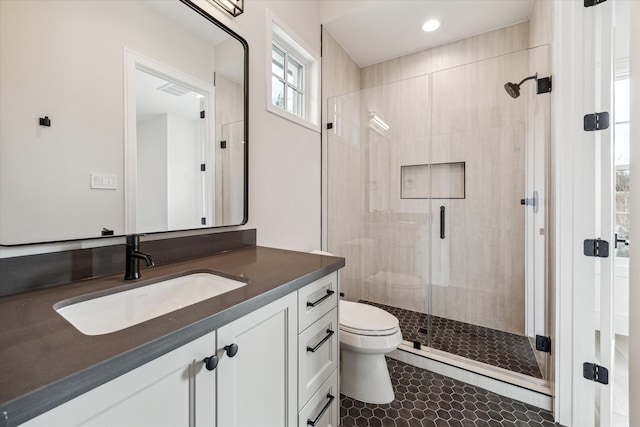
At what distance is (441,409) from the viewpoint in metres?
1.53

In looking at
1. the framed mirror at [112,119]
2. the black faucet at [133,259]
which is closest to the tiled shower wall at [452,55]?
the framed mirror at [112,119]

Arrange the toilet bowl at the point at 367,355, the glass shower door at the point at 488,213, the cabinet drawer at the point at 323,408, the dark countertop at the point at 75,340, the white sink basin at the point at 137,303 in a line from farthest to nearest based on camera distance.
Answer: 1. the glass shower door at the point at 488,213
2. the toilet bowl at the point at 367,355
3. the cabinet drawer at the point at 323,408
4. the white sink basin at the point at 137,303
5. the dark countertop at the point at 75,340

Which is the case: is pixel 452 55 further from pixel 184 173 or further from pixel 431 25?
pixel 184 173

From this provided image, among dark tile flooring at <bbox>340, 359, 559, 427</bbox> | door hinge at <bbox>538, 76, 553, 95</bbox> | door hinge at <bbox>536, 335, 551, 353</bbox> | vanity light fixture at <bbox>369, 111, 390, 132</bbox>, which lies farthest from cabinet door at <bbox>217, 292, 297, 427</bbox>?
vanity light fixture at <bbox>369, 111, 390, 132</bbox>

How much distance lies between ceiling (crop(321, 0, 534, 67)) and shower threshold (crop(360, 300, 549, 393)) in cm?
247

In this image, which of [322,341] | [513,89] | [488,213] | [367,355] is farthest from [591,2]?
[367,355]

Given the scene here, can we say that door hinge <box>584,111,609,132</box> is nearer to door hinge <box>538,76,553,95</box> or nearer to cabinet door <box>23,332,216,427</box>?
door hinge <box>538,76,553,95</box>

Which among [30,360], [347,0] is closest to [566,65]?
[347,0]

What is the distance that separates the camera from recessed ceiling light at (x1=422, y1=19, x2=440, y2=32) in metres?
2.27

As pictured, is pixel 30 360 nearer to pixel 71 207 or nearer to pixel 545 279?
pixel 71 207

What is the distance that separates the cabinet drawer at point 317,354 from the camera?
990 millimetres

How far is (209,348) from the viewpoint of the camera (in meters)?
0.65

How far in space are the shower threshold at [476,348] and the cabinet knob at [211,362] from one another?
1.74 m

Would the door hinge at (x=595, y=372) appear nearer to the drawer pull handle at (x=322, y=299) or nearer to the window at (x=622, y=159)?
the drawer pull handle at (x=322, y=299)
